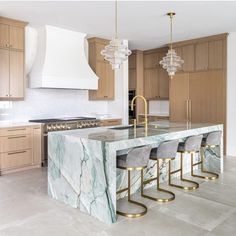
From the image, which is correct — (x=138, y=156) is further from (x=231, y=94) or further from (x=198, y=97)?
(x=198, y=97)

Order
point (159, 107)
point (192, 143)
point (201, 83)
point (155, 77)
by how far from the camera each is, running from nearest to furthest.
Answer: point (192, 143)
point (201, 83)
point (155, 77)
point (159, 107)

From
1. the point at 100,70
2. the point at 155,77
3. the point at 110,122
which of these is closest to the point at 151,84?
the point at 155,77

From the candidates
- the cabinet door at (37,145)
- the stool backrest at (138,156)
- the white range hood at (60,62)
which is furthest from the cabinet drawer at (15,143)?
the stool backrest at (138,156)

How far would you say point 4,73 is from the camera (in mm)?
5070

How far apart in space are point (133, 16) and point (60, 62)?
6.12 ft

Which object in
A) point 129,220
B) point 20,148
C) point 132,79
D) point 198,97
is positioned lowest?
point 129,220

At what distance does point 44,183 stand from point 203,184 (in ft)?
8.27

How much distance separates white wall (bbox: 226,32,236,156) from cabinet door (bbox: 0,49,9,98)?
4819 mm

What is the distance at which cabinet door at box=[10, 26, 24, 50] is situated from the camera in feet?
17.0

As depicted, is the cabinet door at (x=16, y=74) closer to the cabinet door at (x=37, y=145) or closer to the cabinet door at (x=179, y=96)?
the cabinet door at (x=37, y=145)

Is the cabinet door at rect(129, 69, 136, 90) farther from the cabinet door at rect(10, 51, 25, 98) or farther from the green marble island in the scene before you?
the green marble island

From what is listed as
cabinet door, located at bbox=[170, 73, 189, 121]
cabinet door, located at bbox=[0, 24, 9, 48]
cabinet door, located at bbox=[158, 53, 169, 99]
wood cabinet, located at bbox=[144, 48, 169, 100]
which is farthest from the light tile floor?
wood cabinet, located at bbox=[144, 48, 169, 100]

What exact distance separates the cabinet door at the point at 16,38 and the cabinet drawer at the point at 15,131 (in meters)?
1.61

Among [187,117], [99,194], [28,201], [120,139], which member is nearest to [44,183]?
[28,201]
